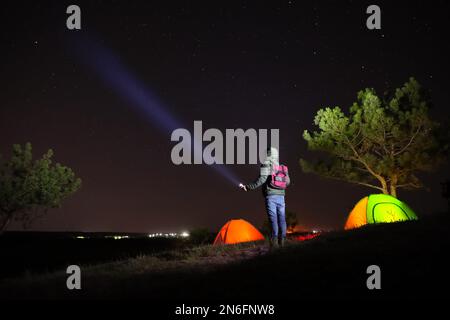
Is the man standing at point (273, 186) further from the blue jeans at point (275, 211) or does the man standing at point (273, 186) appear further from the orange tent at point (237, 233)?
the orange tent at point (237, 233)

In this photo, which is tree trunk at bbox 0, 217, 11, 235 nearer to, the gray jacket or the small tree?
the small tree

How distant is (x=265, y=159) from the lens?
35.2 ft

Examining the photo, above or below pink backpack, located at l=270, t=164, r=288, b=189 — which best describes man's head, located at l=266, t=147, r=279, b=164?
above

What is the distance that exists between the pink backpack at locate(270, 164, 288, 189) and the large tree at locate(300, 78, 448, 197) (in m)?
16.3

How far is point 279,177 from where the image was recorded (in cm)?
1053

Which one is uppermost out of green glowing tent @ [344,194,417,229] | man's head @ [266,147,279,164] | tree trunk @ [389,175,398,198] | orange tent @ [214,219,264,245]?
tree trunk @ [389,175,398,198]

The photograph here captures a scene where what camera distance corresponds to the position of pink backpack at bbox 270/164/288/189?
412 inches

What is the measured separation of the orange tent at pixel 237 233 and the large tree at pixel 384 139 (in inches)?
286

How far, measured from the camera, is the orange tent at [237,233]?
21.8 metres

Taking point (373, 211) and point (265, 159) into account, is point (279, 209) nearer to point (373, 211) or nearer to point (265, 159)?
point (265, 159)

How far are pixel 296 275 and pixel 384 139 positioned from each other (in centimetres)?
2080

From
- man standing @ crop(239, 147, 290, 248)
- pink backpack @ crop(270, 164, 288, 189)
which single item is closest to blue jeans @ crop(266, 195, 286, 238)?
man standing @ crop(239, 147, 290, 248)

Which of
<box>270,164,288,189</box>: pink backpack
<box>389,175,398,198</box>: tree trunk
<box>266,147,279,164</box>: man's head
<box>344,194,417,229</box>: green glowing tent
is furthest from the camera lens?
<box>389,175,398,198</box>: tree trunk
